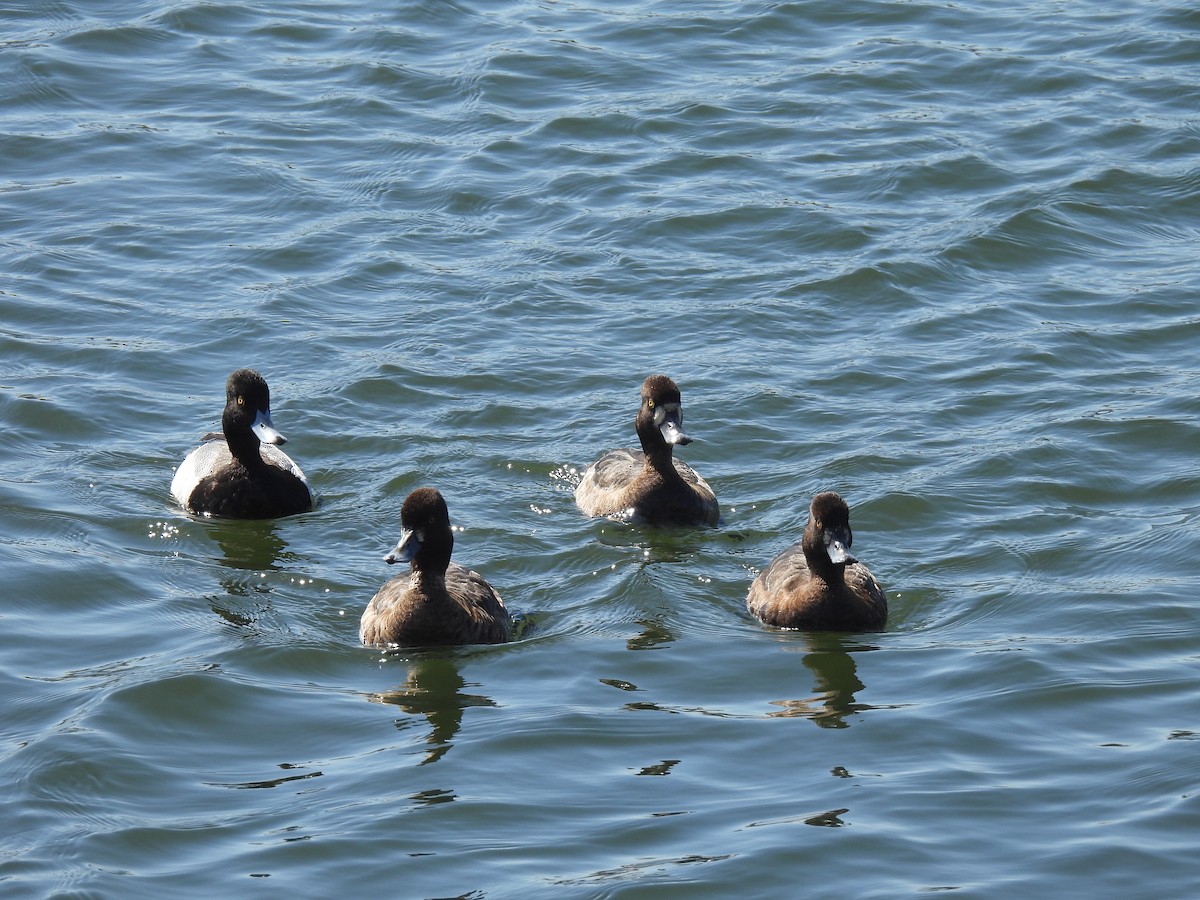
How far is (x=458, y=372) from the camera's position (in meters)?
17.2

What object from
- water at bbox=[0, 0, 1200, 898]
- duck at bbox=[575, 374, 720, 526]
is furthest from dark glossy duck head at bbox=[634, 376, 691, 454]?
water at bbox=[0, 0, 1200, 898]

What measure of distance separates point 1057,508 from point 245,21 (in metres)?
16.3

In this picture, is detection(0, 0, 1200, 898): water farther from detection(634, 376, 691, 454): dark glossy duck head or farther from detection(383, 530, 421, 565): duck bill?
detection(634, 376, 691, 454): dark glossy duck head

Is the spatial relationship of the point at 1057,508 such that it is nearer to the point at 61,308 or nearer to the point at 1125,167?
the point at 1125,167

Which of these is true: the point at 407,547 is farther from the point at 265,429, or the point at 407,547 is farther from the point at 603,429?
the point at 603,429

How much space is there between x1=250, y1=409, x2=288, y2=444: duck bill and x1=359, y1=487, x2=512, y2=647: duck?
2682 mm

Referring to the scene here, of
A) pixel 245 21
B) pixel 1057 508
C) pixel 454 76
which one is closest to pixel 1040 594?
pixel 1057 508

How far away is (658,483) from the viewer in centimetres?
1467

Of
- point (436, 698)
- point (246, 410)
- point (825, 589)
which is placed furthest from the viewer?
point (246, 410)

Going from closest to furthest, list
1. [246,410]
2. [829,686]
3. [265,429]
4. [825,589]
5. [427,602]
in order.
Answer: [829,686] < [427,602] < [825,589] < [265,429] < [246,410]

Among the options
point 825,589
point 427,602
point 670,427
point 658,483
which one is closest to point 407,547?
point 427,602

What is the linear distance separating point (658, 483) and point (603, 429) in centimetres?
193

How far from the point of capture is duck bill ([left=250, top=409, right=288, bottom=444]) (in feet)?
48.2

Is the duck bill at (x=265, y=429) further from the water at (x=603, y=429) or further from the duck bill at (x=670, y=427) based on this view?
the duck bill at (x=670, y=427)
